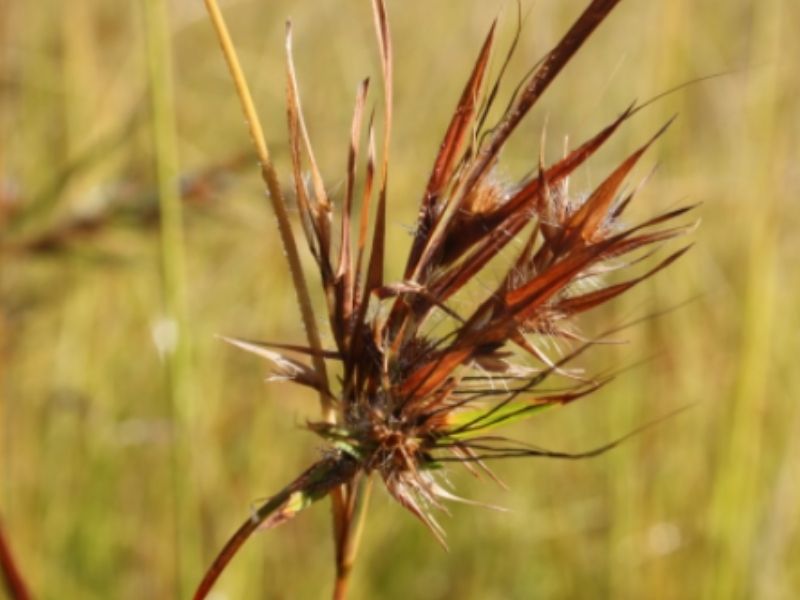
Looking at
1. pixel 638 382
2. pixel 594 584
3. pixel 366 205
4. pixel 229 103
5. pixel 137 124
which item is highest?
pixel 229 103

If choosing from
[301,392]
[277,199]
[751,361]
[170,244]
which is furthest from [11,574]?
[301,392]

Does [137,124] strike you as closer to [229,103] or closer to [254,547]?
[254,547]

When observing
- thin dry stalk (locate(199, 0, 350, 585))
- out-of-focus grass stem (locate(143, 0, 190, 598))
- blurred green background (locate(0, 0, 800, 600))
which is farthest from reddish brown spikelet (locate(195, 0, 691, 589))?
blurred green background (locate(0, 0, 800, 600))

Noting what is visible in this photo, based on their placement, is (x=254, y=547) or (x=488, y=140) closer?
(x=488, y=140)

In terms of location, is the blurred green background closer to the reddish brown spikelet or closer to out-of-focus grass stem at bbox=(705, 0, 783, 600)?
out-of-focus grass stem at bbox=(705, 0, 783, 600)

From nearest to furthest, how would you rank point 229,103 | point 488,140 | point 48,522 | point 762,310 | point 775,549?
point 488,140, point 762,310, point 775,549, point 48,522, point 229,103

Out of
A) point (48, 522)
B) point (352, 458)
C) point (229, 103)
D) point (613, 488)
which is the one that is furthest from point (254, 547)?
point (229, 103)

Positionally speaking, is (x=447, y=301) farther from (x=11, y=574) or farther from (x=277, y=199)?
(x=11, y=574)
